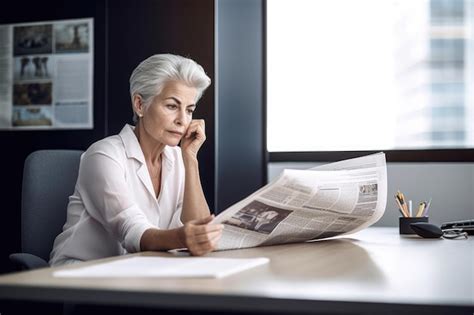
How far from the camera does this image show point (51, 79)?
3016 millimetres

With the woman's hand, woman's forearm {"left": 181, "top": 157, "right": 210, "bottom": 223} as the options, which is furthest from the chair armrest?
the woman's hand

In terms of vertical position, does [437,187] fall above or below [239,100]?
below

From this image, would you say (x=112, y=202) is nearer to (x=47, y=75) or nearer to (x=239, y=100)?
(x=239, y=100)

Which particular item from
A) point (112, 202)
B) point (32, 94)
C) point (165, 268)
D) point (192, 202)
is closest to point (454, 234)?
point (192, 202)

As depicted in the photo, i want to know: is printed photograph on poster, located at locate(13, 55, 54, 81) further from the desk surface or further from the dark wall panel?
the desk surface

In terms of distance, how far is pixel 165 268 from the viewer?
106cm

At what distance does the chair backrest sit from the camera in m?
2.01

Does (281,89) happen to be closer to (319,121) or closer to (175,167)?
(319,121)

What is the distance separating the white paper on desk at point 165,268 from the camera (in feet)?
3.21

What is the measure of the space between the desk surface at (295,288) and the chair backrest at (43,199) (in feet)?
3.29

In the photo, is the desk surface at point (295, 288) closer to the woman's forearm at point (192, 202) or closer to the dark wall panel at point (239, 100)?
the woman's forearm at point (192, 202)

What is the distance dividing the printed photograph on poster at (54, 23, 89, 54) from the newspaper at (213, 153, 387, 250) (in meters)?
1.62

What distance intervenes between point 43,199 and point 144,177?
338 millimetres

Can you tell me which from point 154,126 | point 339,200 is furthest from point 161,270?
point 154,126
